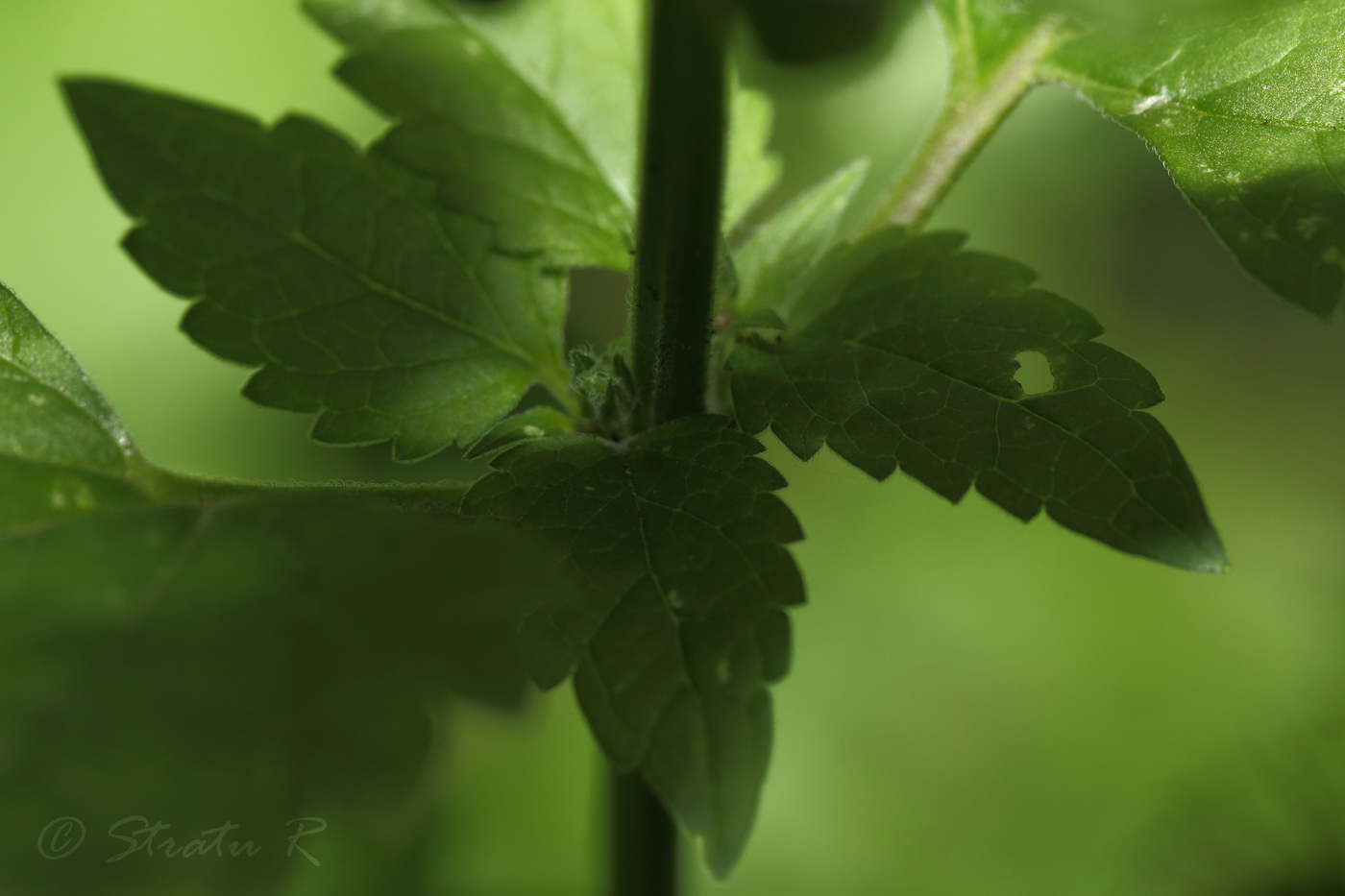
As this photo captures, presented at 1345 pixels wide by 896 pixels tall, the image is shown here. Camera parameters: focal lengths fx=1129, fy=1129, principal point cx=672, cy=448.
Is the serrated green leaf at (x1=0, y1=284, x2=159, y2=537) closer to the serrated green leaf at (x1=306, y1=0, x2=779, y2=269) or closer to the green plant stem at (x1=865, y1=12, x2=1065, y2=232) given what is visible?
the serrated green leaf at (x1=306, y1=0, x2=779, y2=269)

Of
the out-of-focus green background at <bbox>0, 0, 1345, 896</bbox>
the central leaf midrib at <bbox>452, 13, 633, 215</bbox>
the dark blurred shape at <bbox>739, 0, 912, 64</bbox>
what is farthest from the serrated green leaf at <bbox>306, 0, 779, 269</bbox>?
the out-of-focus green background at <bbox>0, 0, 1345, 896</bbox>

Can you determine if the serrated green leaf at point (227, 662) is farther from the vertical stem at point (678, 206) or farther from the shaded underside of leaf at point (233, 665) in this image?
the vertical stem at point (678, 206)

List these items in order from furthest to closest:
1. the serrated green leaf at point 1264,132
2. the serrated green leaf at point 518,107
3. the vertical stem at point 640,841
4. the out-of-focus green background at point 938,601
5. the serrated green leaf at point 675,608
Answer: the out-of-focus green background at point 938,601 → the vertical stem at point 640,841 → the serrated green leaf at point 518,107 → the serrated green leaf at point 1264,132 → the serrated green leaf at point 675,608

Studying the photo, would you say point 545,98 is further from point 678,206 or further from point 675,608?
point 675,608

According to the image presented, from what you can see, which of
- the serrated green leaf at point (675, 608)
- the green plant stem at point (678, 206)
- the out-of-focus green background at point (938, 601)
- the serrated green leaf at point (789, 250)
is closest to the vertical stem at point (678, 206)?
the green plant stem at point (678, 206)

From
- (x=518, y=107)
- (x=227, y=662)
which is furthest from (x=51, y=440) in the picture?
(x=518, y=107)

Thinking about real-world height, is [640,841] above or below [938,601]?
above
